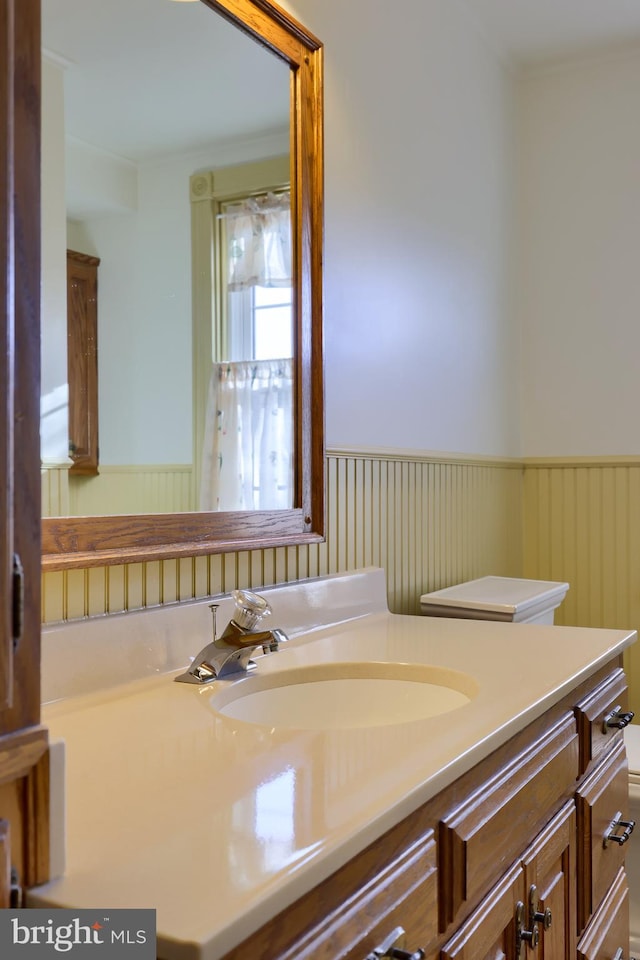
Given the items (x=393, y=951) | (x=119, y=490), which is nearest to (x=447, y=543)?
(x=119, y=490)

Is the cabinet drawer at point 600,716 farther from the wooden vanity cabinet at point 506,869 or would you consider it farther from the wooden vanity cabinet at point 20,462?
the wooden vanity cabinet at point 20,462

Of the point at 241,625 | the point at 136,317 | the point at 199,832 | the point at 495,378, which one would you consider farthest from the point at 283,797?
the point at 495,378

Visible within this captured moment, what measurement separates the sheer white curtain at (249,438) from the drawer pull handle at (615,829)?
2.78 ft

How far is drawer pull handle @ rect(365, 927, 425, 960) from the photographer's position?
78cm

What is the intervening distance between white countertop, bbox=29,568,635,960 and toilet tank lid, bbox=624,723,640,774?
99cm

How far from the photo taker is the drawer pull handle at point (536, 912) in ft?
3.89

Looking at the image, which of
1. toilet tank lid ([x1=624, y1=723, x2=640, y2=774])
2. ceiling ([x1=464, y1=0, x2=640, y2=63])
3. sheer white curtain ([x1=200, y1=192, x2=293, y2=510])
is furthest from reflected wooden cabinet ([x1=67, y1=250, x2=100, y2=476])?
ceiling ([x1=464, y1=0, x2=640, y2=63])

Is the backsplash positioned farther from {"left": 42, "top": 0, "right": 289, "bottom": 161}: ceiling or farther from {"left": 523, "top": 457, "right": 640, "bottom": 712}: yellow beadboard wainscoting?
{"left": 42, "top": 0, "right": 289, "bottom": 161}: ceiling

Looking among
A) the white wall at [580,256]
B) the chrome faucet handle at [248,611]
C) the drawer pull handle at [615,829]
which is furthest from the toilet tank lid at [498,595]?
the chrome faucet handle at [248,611]

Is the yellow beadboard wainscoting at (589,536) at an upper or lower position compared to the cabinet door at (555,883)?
upper

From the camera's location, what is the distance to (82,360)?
123 centimetres

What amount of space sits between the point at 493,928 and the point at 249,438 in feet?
2.95

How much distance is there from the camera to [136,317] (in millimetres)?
1345

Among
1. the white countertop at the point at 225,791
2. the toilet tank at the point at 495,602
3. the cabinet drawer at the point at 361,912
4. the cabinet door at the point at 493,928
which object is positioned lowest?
the cabinet door at the point at 493,928
